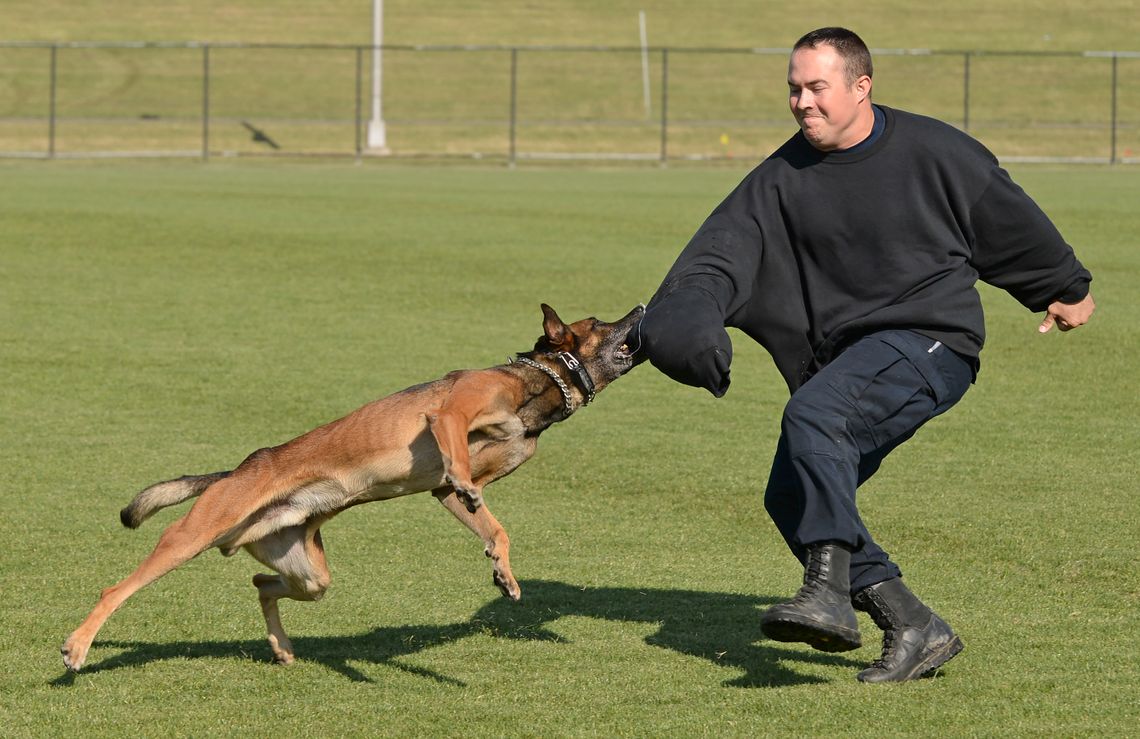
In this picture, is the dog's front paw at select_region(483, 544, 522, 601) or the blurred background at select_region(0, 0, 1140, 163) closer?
the dog's front paw at select_region(483, 544, 522, 601)

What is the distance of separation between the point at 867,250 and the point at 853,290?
136 millimetres

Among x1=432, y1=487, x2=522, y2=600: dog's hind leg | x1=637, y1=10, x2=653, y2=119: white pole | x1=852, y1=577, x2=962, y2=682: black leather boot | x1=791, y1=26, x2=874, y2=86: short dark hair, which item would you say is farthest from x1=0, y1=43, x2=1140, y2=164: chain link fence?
x1=852, y1=577, x2=962, y2=682: black leather boot

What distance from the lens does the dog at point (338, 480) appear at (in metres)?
5.14

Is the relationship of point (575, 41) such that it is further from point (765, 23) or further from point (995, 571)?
point (995, 571)

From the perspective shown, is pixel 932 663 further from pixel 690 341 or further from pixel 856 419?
pixel 690 341

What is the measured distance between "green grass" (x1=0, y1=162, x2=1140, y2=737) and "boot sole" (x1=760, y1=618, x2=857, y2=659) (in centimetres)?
21

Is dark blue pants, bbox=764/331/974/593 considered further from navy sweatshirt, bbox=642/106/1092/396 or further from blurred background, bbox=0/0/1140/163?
blurred background, bbox=0/0/1140/163

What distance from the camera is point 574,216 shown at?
2109 cm

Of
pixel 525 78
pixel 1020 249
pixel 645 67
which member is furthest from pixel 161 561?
pixel 525 78

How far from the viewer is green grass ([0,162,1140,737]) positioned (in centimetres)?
480

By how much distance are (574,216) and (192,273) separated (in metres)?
6.66

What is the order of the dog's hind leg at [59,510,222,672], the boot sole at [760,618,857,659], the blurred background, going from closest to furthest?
the boot sole at [760,618,857,659] → the dog's hind leg at [59,510,222,672] → the blurred background

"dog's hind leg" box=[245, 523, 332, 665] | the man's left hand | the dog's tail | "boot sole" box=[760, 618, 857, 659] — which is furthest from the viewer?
the dog's tail

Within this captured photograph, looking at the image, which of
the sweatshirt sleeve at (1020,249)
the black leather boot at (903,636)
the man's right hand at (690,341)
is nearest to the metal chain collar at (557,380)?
the man's right hand at (690,341)
